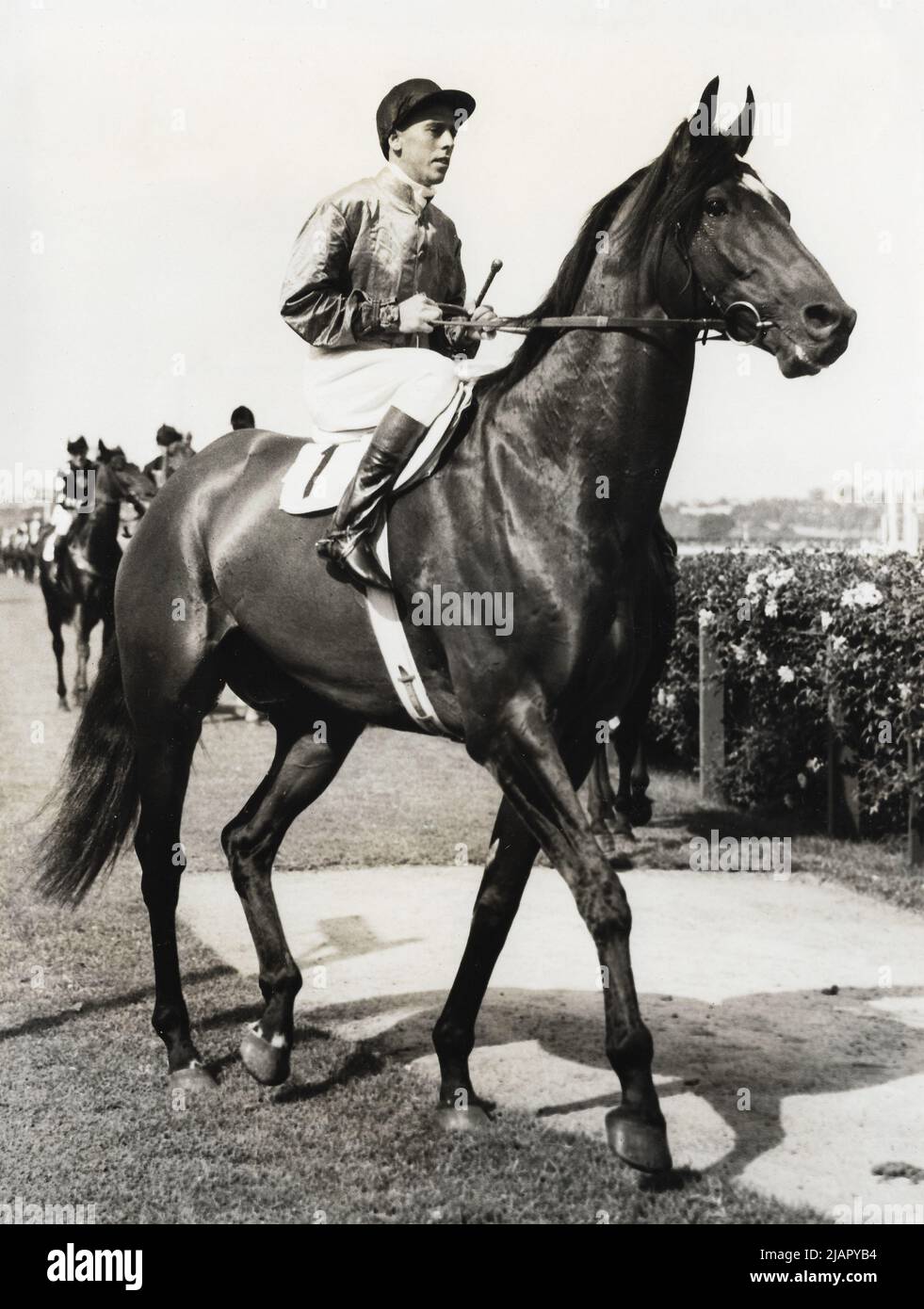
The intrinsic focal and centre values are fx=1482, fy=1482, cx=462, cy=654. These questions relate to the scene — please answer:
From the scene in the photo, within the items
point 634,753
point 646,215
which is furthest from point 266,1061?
point 646,215

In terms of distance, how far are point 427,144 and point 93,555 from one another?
12.0m

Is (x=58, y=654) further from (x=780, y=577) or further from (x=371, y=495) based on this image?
(x=371, y=495)

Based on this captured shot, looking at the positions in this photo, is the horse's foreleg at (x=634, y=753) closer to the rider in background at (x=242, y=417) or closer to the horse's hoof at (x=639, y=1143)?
the horse's hoof at (x=639, y=1143)

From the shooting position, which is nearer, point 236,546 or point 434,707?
point 434,707

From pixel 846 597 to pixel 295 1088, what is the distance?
16.1 ft

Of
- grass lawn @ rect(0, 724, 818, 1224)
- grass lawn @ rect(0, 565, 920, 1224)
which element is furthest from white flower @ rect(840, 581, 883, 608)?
grass lawn @ rect(0, 724, 818, 1224)

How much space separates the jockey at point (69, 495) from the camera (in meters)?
15.8

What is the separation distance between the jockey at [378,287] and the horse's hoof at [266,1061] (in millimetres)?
1632

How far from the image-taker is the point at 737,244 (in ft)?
12.5

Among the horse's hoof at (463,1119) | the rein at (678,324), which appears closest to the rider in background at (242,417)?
the rein at (678,324)

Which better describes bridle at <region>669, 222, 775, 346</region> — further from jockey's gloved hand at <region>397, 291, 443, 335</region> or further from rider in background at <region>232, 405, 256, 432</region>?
rider in background at <region>232, 405, 256, 432</region>
